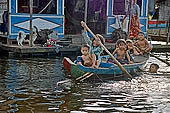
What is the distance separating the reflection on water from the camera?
7.00 m

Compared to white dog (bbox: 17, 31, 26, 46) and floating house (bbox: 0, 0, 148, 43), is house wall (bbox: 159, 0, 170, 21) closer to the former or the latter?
floating house (bbox: 0, 0, 148, 43)

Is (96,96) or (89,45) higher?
(89,45)

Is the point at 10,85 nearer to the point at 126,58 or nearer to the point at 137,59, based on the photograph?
the point at 126,58

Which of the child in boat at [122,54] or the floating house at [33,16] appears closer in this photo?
the child in boat at [122,54]

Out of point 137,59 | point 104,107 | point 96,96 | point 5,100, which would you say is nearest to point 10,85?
point 5,100

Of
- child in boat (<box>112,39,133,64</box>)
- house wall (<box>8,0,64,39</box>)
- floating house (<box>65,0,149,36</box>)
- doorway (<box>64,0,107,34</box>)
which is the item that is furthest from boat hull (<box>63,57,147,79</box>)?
doorway (<box>64,0,107,34</box>)

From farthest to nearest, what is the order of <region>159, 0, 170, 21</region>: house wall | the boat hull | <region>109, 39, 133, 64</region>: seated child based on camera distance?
<region>159, 0, 170, 21</region>: house wall → <region>109, 39, 133, 64</region>: seated child → the boat hull

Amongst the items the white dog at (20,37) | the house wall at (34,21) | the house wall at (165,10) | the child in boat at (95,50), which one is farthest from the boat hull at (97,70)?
the house wall at (165,10)

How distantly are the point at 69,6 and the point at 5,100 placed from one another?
12354 mm

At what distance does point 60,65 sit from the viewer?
1284 centimetres

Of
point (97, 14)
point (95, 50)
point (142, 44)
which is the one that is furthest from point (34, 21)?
point (95, 50)

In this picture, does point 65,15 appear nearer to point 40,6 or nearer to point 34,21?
point 40,6

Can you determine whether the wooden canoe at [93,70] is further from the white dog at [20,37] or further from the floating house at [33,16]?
the floating house at [33,16]

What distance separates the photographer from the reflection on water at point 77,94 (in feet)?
23.0
